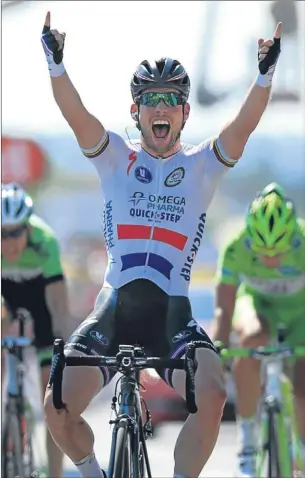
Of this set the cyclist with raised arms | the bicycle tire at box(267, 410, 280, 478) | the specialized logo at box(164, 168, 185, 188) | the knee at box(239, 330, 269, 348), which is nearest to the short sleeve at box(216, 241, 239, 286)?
the knee at box(239, 330, 269, 348)

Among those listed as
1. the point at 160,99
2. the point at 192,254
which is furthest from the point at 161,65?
the point at 192,254

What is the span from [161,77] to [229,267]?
2.78 m

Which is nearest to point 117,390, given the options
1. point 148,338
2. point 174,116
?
point 148,338

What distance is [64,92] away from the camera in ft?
17.6

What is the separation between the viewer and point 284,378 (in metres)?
7.91

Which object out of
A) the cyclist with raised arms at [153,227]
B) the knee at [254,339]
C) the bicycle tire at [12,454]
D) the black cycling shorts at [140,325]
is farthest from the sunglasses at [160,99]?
the bicycle tire at [12,454]

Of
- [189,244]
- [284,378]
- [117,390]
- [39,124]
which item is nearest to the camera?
[117,390]

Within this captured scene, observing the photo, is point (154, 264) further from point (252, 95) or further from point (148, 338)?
point (252, 95)

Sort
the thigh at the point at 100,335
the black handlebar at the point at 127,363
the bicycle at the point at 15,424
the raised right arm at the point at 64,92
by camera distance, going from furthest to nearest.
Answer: the bicycle at the point at 15,424
the raised right arm at the point at 64,92
the thigh at the point at 100,335
the black handlebar at the point at 127,363

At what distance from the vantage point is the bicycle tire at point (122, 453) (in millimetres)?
4801

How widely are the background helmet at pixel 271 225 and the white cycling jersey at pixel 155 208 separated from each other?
7.39 feet

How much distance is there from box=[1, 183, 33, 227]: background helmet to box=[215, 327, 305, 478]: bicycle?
5.51 feet

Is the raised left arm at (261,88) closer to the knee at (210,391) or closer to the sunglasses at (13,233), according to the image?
the knee at (210,391)

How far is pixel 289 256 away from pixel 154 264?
2.66m
